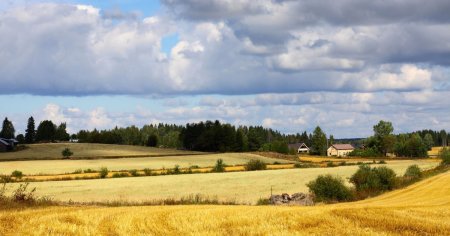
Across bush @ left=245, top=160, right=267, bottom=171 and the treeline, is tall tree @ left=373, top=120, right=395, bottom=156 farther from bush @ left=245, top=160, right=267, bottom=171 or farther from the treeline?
bush @ left=245, top=160, right=267, bottom=171

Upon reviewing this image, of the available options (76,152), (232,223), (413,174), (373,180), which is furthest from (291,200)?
(76,152)

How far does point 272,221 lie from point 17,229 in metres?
6.88

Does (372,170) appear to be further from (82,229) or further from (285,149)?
(285,149)

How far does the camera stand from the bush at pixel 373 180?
46062 millimetres

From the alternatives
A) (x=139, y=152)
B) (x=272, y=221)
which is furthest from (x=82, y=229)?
(x=139, y=152)

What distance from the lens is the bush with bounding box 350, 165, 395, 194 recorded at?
46.1 metres

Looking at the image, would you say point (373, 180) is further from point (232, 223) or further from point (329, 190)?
point (232, 223)

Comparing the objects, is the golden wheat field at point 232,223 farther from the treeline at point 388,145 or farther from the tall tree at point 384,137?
the tall tree at point 384,137

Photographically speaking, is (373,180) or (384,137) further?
(384,137)

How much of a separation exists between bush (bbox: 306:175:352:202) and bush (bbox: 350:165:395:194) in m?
5.55

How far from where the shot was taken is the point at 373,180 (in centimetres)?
4631

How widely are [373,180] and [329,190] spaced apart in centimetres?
803

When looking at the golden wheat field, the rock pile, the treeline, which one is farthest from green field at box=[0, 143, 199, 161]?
the golden wheat field

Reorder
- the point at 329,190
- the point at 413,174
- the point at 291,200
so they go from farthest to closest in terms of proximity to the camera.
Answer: the point at 413,174
the point at 329,190
the point at 291,200
